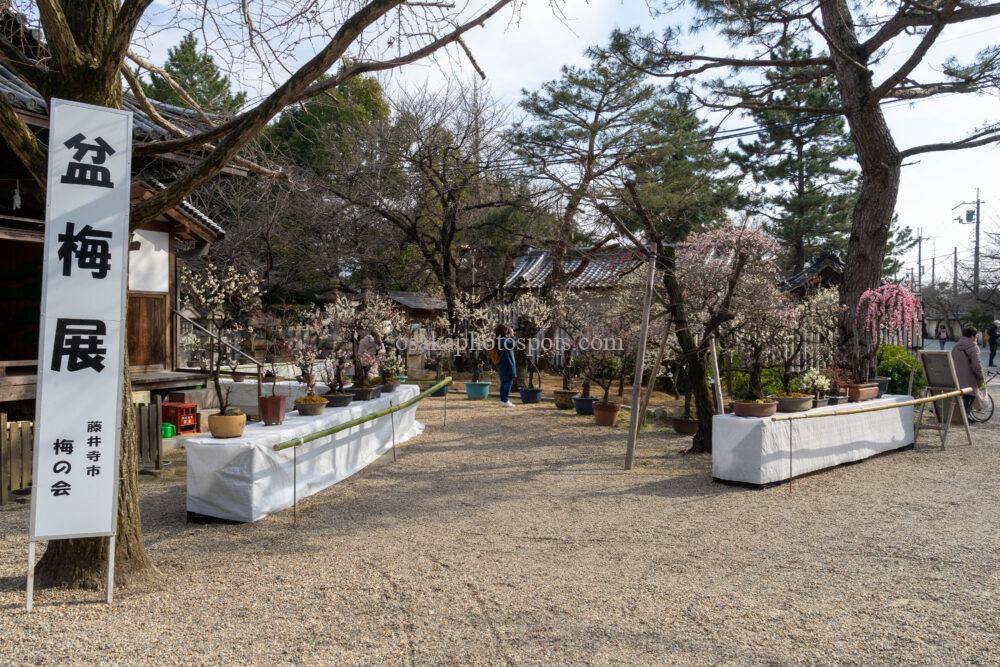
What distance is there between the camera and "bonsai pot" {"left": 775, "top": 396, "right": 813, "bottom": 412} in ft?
25.0

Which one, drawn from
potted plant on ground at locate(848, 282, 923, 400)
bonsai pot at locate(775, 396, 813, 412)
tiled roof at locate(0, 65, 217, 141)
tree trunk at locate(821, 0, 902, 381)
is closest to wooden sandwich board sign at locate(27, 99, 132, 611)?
tiled roof at locate(0, 65, 217, 141)

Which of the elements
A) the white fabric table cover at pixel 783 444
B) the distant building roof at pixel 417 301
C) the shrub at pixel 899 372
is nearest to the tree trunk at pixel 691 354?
the white fabric table cover at pixel 783 444

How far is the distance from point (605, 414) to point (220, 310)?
6.42 metres

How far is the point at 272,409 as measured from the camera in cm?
634

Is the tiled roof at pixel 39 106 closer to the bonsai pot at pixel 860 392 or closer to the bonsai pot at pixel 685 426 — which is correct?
the bonsai pot at pixel 685 426

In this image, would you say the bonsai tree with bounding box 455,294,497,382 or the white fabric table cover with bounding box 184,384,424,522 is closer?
the white fabric table cover with bounding box 184,384,424,522

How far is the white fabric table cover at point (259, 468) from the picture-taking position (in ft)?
17.9

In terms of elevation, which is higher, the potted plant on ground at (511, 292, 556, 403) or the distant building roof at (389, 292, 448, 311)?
the distant building roof at (389, 292, 448, 311)

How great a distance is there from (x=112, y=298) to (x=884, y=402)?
341 inches

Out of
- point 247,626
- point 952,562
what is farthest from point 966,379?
point 247,626

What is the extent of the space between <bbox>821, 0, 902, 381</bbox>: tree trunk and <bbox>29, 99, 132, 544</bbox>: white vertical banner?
10.3 meters

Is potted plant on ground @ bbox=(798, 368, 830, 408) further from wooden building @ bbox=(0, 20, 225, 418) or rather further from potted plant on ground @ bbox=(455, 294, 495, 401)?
potted plant on ground @ bbox=(455, 294, 495, 401)

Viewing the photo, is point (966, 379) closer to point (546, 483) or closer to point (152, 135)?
point (546, 483)

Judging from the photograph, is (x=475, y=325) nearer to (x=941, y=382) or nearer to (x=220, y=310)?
(x=220, y=310)
